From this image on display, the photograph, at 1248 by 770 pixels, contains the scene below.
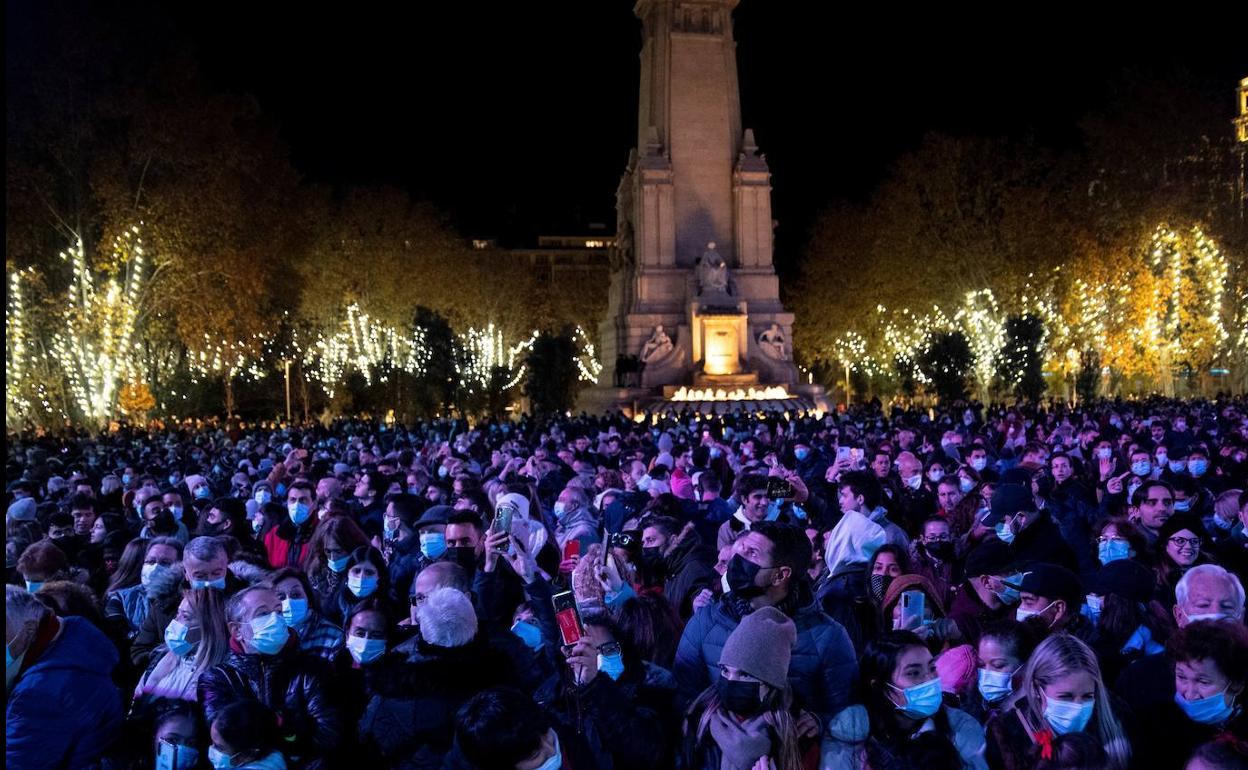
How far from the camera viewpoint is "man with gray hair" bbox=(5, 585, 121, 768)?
408 centimetres

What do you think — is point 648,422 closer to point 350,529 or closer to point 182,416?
point 350,529

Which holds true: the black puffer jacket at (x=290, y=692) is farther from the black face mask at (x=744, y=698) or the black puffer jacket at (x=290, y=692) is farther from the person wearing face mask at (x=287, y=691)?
the black face mask at (x=744, y=698)

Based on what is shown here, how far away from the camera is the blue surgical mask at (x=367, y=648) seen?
15.9 ft

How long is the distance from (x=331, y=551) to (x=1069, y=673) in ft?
16.4

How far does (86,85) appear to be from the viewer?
32500mm

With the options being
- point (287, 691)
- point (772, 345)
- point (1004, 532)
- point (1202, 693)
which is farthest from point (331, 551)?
point (772, 345)

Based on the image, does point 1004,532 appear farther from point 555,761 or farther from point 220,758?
point 220,758

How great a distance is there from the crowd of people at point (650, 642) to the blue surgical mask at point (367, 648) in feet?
0.05

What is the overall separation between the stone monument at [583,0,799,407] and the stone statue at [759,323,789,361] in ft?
0.16

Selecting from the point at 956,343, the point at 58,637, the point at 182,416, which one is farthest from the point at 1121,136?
the point at 58,637

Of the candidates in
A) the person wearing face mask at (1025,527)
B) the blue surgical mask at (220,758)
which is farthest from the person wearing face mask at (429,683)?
the person wearing face mask at (1025,527)

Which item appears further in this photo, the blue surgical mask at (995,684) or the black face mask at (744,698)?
the blue surgical mask at (995,684)

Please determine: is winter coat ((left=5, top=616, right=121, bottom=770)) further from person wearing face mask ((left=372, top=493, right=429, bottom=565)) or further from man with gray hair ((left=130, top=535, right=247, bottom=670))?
person wearing face mask ((left=372, top=493, right=429, bottom=565))

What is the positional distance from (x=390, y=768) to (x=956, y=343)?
36257 millimetres
